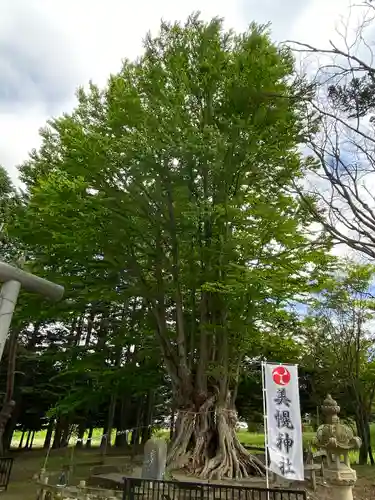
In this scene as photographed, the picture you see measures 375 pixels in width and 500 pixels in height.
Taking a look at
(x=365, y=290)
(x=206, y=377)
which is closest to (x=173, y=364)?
(x=206, y=377)

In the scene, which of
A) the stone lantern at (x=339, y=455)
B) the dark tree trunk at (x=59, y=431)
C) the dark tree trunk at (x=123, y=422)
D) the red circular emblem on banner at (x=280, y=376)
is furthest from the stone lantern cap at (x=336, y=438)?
the dark tree trunk at (x=59, y=431)

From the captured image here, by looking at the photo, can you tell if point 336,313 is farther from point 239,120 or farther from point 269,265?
point 239,120

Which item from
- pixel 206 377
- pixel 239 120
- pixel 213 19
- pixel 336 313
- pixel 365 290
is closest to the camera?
pixel 239 120

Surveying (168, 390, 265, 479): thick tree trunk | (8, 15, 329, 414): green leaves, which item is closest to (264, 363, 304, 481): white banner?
(8, 15, 329, 414): green leaves

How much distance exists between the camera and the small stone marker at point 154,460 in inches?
271

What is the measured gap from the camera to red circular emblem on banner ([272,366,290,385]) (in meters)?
7.11

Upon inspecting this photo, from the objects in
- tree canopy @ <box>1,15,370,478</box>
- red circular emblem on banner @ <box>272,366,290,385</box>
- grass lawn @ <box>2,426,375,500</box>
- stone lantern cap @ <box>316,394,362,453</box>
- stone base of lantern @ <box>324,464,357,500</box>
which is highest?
tree canopy @ <box>1,15,370,478</box>

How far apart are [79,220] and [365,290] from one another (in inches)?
467

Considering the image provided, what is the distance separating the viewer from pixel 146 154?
29.1 feet

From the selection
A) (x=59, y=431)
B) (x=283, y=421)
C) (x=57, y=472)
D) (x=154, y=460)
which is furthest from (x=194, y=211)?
(x=59, y=431)

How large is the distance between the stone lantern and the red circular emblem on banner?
5.09 feet

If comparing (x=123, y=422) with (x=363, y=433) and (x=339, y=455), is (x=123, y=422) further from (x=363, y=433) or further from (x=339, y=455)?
(x=339, y=455)

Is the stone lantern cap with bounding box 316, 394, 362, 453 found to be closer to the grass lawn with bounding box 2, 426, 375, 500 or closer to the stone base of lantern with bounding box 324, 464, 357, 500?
the stone base of lantern with bounding box 324, 464, 357, 500

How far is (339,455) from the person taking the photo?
732 centimetres
